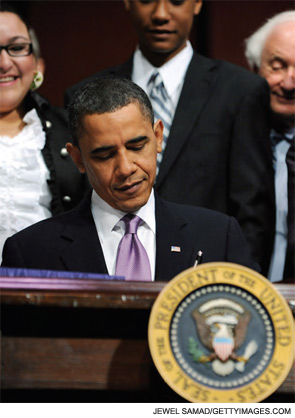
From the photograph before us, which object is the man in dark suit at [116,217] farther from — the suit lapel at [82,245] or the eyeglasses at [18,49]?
the eyeglasses at [18,49]

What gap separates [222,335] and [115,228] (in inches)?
16.0

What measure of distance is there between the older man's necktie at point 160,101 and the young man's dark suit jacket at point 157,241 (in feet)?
1.54

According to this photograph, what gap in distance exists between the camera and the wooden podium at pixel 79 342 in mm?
1025

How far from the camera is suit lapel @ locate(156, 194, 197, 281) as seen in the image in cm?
131

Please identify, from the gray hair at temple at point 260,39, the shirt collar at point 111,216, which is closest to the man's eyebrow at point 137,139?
the shirt collar at point 111,216

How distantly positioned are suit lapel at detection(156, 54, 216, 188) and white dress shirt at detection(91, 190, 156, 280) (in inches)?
15.9

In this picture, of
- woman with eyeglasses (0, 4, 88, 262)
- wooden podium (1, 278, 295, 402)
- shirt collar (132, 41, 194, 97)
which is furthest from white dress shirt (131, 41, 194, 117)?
wooden podium (1, 278, 295, 402)

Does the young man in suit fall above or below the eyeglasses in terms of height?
below

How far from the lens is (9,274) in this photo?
110 centimetres

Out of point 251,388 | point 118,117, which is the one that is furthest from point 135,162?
point 251,388

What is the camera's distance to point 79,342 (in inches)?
40.7

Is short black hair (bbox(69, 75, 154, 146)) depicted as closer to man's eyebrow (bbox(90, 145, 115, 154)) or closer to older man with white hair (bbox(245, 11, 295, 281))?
man's eyebrow (bbox(90, 145, 115, 154))

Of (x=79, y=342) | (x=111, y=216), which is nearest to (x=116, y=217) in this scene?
(x=111, y=216)
